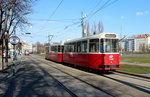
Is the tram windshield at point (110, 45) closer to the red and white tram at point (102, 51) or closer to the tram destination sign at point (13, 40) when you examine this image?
the red and white tram at point (102, 51)

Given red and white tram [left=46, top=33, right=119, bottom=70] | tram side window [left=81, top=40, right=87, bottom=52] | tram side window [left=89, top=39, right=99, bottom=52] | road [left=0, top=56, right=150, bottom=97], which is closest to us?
road [left=0, top=56, right=150, bottom=97]

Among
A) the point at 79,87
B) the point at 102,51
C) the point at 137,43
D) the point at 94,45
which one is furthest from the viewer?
the point at 137,43

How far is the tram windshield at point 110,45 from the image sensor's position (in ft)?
54.3

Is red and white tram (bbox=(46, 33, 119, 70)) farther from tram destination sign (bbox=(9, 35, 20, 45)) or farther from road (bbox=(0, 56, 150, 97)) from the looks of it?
tram destination sign (bbox=(9, 35, 20, 45))

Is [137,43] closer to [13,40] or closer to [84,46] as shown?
[84,46]

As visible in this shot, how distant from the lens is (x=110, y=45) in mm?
16703

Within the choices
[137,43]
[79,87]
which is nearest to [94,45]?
[79,87]

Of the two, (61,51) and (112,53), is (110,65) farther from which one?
(61,51)

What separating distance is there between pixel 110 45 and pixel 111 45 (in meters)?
0.11

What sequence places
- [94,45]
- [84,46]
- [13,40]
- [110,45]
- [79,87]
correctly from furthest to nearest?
[84,46] → [13,40] → [94,45] → [110,45] → [79,87]

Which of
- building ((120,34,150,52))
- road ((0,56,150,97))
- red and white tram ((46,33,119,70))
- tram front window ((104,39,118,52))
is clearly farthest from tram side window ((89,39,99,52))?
building ((120,34,150,52))

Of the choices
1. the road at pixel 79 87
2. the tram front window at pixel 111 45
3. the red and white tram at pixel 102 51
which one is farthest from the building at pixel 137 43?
the road at pixel 79 87

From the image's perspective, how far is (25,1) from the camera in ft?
60.3

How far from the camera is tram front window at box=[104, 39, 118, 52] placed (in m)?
16.6
